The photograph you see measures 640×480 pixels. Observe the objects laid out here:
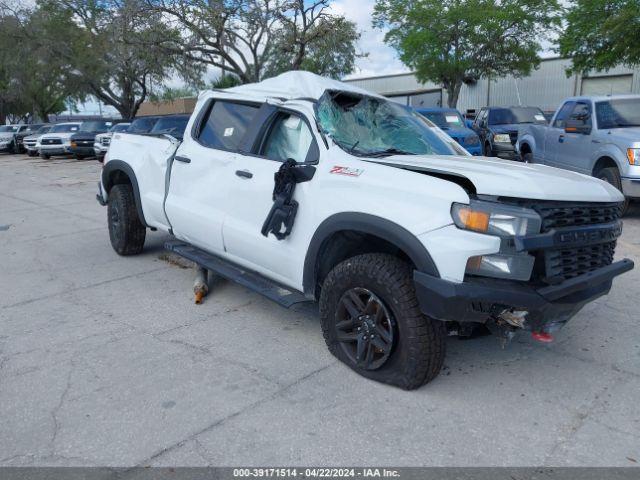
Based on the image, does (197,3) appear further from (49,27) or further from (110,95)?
(110,95)

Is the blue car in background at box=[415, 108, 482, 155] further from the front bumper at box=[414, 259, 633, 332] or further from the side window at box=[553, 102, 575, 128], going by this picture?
the front bumper at box=[414, 259, 633, 332]

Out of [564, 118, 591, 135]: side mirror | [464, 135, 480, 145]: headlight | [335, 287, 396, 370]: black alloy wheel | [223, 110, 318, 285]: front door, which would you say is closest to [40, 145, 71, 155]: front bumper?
[464, 135, 480, 145]: headlight

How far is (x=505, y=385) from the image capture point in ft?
11.4

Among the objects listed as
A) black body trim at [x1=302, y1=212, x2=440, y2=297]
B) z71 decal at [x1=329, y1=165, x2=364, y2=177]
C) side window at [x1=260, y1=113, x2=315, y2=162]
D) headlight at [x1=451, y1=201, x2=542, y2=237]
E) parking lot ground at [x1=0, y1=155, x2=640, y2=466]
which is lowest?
parking lot ground at [x1=0, y1=155, x2=640, y2=466]

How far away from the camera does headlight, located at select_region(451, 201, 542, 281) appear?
2916mm

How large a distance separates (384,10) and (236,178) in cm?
2399

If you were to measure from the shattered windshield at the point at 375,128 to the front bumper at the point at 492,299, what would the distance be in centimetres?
121

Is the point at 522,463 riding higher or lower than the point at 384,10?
lower

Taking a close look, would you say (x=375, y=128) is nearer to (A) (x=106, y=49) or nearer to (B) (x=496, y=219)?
(B) (x=496, y=219)

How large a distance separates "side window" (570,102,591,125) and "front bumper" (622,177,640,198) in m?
1.44

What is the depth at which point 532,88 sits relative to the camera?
33.7m

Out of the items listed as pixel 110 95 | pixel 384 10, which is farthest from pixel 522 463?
pixel 110 95

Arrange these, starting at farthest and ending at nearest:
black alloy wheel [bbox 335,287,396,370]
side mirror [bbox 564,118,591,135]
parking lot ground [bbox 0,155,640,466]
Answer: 1. side mirror [bbox 564,118,591,135]
2. black alloy wheel [bbox 335,287,396,370]
3. parking lot ground [bbox 0,155,640,466]

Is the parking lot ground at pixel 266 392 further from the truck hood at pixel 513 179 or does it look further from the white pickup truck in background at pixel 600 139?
the white pickup truck in background at pixel 600 139
